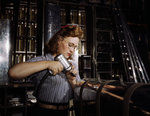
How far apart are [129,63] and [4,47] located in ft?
9.93

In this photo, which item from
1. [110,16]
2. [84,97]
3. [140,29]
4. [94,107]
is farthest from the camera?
[140,29]

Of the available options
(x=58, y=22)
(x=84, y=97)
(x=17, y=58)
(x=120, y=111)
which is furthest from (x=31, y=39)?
(x=120, y=111)

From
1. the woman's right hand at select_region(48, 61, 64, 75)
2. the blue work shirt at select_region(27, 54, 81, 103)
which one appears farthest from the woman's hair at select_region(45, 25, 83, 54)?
the woman's right hand at select_region(48, 61, 64, 75)

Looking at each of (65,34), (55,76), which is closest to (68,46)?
(65,34)

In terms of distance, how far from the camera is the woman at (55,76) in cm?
101

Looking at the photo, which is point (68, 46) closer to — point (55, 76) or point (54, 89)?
point (55, 76)

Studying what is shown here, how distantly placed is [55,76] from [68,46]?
33 cm

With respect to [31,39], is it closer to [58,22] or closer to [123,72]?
[58,22]

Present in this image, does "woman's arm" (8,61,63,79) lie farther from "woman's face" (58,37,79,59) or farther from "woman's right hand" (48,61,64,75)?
"woman's face" (58,37,79,59)

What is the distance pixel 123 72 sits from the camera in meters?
3.59

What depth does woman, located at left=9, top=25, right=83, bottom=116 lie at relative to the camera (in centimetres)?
101

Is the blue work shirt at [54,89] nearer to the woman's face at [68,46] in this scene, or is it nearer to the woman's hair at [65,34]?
the woman's face at [68,46]

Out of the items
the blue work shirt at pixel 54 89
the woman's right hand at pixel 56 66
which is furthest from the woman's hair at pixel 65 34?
the woman's right hand at pixel 56 66

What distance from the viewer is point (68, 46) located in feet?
4.43
